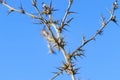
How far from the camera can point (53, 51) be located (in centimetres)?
580

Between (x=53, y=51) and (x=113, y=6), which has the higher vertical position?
(x=113, y=6)

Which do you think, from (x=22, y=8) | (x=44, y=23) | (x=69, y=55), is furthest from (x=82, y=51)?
(x=22, y=8)

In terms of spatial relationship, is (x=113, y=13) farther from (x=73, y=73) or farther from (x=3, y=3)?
(x=3, y=3)

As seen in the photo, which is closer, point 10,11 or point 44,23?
point 44,23

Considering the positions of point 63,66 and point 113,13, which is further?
point 113,13

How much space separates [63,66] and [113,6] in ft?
4.21

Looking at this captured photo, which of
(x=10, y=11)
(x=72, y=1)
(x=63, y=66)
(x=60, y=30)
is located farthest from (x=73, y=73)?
(x=10, y=11)

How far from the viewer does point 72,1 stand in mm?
5809

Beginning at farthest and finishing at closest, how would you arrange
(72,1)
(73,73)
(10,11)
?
(10,11) → (72,1) → (73,73)

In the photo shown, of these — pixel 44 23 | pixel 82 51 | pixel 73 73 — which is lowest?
pixel 73 73

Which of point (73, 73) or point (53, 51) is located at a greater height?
point (53, 51)

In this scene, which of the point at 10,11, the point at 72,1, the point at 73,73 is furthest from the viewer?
the point at 10,11

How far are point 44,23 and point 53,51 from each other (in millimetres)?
435

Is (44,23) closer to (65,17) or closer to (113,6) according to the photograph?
(65,17)
